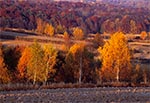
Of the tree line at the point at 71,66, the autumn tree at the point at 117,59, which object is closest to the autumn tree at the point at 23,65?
the tree line at the point at 71,66

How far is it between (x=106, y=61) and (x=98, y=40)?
1977 inches

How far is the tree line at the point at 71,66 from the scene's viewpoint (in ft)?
144

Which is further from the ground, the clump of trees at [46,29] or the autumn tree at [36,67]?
the clump of trees at [46,29]

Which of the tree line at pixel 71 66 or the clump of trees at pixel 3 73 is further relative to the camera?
the clump of trees at pixel 3 73

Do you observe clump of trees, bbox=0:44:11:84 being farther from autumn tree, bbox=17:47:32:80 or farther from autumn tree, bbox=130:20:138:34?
autumn tree, bbox=130:20:138:34

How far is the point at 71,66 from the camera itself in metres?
52.4

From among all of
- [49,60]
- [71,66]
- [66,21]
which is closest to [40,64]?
[49,60]

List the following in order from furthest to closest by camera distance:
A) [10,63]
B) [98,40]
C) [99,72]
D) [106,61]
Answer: [98,40]
[10,63]
[99,72]
[106,61]

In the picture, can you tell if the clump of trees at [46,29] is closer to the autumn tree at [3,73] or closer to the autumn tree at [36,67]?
the autumn tree at [3,73]

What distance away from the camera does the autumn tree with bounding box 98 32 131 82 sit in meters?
43.0

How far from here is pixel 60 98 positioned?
17.9m

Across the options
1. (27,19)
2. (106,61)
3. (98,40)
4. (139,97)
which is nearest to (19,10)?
(27,19)

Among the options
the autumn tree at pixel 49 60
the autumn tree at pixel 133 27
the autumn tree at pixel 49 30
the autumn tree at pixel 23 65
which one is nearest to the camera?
the autumn tree at pixel 49 60

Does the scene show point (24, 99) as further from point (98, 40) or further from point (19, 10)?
point (19, 10)
